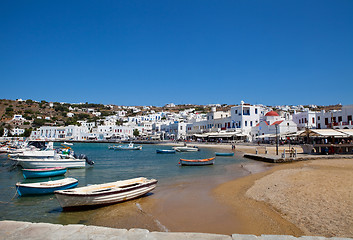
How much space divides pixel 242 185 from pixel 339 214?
6.56m

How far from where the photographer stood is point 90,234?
4641mm

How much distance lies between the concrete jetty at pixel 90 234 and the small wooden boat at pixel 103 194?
Answer: 443cm

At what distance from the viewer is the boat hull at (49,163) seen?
20625mm

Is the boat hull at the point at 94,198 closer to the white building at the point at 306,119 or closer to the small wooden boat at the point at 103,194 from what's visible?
the small wooden boat at the point at 103,194

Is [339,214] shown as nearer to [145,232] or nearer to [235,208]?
[235,208]

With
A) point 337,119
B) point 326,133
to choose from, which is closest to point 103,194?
point 326,133

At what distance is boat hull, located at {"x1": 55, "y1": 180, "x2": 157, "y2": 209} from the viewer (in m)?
9.45

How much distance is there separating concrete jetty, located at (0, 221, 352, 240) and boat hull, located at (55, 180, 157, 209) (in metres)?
4.38

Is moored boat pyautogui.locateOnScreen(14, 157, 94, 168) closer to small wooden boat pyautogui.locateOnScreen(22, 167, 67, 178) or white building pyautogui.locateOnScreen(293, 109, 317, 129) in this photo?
small wooden boat pyautogui.locateOnScreen(22, 167, 67, 178)

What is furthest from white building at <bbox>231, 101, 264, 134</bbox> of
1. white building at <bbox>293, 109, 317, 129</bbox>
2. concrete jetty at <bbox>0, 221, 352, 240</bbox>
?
concrete jetty at <bbox>0, 221, 352, 240</bbox>

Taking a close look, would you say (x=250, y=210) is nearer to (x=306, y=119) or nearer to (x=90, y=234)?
(x=90, y=234)

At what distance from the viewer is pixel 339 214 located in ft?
25.9

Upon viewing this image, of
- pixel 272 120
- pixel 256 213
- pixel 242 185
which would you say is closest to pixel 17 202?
pixel 256 213

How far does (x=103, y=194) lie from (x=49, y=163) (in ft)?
43.6
